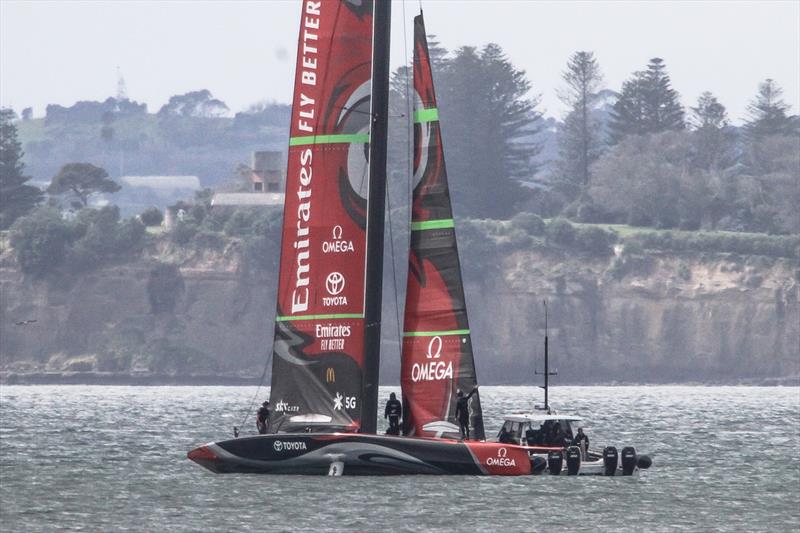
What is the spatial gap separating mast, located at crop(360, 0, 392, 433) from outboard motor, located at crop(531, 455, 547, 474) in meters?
3.61

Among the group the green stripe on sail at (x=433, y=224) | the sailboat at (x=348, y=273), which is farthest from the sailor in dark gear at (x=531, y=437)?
the green stripe on sail at (x=433, y=224)

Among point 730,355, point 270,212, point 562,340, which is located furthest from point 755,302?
point 270,212

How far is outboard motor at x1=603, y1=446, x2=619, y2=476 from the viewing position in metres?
46.3

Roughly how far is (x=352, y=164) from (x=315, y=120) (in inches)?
50.9

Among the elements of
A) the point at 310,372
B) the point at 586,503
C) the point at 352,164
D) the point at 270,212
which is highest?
the point at 270,212

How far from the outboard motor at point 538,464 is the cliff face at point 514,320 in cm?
11647

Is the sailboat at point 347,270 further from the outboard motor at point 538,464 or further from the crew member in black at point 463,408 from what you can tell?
the outboard motor at point 538,464

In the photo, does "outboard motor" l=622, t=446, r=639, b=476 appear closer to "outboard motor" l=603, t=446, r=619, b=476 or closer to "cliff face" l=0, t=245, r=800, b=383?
"outboard motor" l=603, t=446, r=619, b=476

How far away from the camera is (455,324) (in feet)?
145

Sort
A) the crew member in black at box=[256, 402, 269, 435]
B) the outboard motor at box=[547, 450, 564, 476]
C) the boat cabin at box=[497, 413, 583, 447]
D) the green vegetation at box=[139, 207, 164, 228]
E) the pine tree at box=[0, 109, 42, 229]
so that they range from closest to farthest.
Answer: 1. the outboard motor at box=[547, 450, 564, 476]
2. the crew member in black at box=[256, 402, 269, 435]
3. the boat cabin at box=[497, 413, 583, 447]
4. the green vegetation at box=[139, 207, 164, 228]
5. the pine tree at box=[0, 109, 42, 229]

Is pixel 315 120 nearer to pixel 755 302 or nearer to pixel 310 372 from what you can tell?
pixel 310 372

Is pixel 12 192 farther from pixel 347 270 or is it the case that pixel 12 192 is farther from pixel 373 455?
pixel 373 455

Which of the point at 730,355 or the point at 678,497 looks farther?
the point at 730,355

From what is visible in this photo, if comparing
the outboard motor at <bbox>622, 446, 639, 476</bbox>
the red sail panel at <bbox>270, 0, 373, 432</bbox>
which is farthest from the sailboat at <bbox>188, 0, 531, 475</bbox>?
the outboard motor at <bbox>622, 446, 639, 476</bbox>
